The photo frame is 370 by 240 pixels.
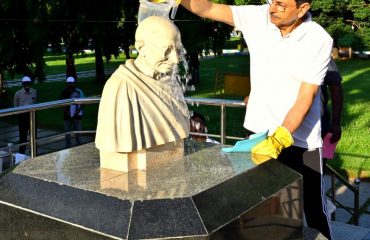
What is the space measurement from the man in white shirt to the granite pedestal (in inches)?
9.2

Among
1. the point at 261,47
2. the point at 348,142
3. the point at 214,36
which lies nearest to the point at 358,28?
the point at 214,36

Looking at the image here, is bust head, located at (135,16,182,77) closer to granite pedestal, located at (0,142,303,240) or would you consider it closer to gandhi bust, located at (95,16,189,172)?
gandhi bust, located at (95,16,189,172)

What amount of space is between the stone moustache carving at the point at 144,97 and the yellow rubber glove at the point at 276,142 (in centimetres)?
52

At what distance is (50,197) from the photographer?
2.67 metres

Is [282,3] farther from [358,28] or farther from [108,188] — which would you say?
[358,28]

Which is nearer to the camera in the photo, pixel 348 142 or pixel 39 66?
pixel 348 142

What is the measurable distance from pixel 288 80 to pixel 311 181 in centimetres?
68

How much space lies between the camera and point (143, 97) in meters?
2.94

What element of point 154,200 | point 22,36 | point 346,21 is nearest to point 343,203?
point 154,200

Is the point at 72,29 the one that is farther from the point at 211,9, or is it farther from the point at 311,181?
the point at 311,181

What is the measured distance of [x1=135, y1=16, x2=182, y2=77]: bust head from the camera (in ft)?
9.18

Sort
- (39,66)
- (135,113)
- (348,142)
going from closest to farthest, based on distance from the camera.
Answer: (135,113)
(348,142)
(39,66)

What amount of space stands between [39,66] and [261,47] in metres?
9.40

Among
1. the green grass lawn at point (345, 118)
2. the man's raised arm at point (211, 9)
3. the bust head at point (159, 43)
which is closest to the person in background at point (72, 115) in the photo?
the green grass lawn at point (345, 118)
